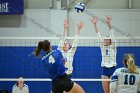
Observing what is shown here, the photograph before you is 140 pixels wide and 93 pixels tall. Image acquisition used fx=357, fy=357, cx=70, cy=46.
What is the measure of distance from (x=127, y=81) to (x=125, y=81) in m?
0.04

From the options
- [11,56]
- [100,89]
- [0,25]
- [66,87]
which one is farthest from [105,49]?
[0,25]

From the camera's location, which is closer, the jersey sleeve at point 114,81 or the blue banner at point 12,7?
the jersey sleeve at point 114,81

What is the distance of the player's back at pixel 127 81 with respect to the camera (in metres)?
6.32

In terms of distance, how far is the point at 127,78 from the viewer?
6.34m

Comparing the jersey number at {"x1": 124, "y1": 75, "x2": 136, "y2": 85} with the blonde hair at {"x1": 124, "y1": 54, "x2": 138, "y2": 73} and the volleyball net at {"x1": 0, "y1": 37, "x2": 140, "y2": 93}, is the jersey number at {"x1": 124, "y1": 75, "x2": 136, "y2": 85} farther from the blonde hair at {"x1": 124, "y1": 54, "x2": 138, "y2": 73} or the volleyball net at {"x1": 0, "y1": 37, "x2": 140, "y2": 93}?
the volleyball net at {"x1": 0, "y1": 37, "x2": 140, "y2": 93}

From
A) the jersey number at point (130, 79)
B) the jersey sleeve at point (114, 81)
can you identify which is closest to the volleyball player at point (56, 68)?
the jersey sleeve at point (114, 81)

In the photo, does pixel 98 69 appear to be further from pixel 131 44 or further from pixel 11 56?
pixel 11 56

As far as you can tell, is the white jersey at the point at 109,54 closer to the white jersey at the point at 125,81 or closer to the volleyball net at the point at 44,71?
the white jersey at the point at 125,81

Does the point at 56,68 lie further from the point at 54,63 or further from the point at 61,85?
the point at 61,85

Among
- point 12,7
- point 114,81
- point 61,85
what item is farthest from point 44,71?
point 114,81

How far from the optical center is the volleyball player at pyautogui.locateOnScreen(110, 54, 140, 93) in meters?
6.27

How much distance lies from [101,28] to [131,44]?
1.26 m

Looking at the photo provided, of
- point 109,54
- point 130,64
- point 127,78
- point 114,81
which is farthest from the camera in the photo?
point 109,54

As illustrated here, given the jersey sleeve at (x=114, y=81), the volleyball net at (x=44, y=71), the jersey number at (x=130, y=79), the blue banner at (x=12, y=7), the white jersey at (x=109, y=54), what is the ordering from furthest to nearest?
the blue banner at (x=12, y=7) → the volleyball net at (x=44, y=71) → the white jersey at (x=109, y=54) → the jersey sleeve at (x=114, y=81) → the jersey number at (x=130, y=79)
